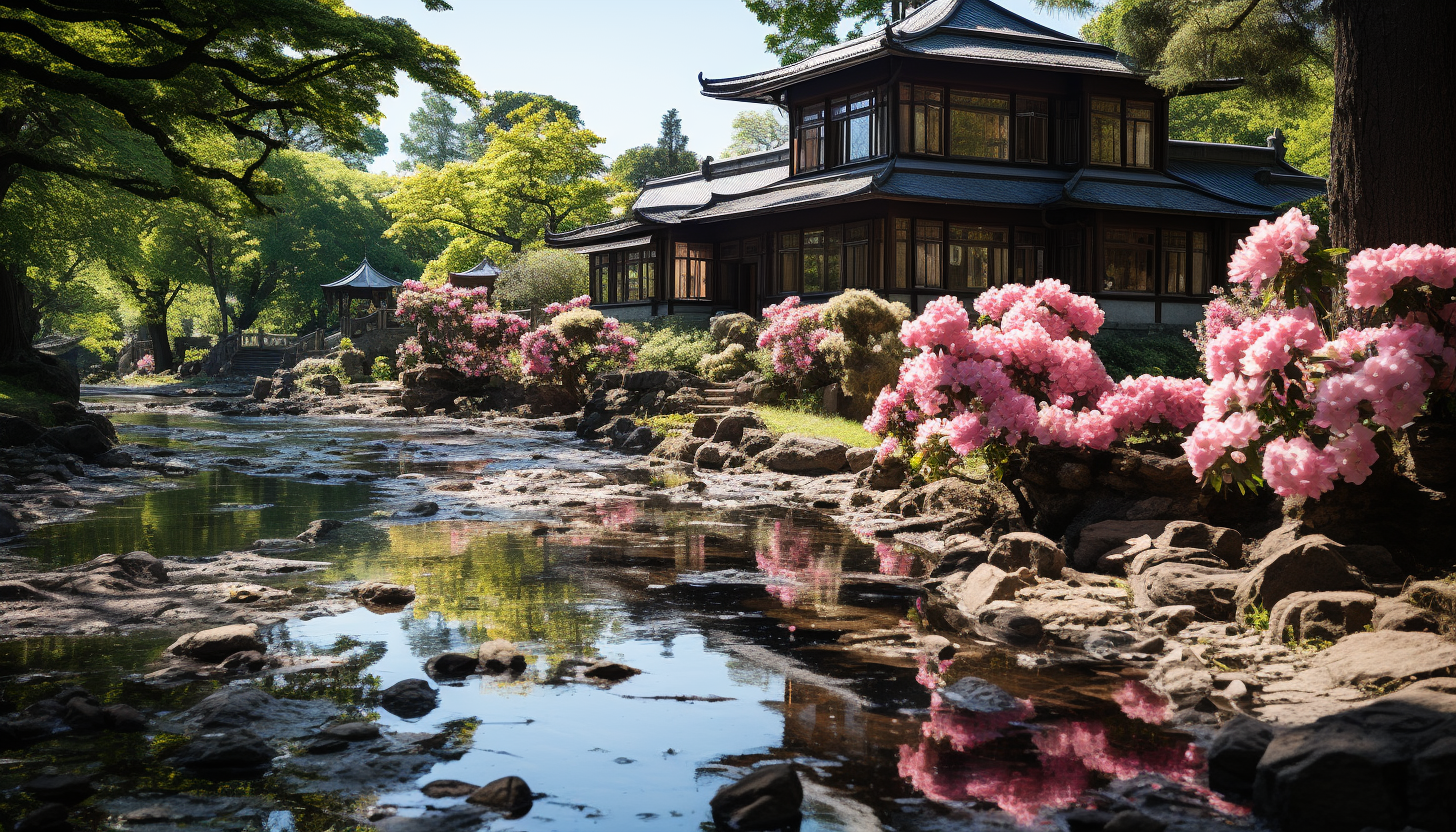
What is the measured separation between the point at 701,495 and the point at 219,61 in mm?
9985

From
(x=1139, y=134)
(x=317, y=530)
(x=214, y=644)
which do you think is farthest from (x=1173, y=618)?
(x=1139, y=134)

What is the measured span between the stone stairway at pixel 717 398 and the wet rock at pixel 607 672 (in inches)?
675

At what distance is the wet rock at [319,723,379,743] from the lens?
5.20 metres

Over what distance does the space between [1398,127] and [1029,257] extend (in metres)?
23.1

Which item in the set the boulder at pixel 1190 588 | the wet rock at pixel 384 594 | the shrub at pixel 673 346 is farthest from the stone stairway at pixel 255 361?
the boulder at pixel 1190 588

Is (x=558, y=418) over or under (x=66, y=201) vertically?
under

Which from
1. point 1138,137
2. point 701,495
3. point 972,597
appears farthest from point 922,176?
point 972,597

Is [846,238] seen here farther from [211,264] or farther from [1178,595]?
[211,264]

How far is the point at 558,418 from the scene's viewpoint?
98.1ft

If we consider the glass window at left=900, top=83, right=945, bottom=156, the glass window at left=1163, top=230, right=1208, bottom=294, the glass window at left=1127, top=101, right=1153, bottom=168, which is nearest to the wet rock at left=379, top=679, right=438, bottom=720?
the glass window at left=900, top=83, right=945, bottom=156

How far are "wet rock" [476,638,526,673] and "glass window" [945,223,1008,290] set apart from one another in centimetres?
2520

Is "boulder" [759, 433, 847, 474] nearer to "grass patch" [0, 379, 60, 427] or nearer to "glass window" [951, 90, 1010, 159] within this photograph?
"grass patch" [0, 379, 60, 427]

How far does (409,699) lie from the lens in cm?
582

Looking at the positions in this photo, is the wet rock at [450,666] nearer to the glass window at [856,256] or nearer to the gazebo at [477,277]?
the glass window at [856,256]
